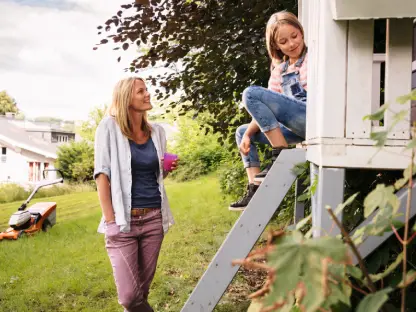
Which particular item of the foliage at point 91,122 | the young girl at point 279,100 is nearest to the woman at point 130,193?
the young girl at point 279,100

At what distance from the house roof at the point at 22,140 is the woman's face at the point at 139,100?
30.4ft

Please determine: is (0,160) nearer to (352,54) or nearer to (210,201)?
(210,201)

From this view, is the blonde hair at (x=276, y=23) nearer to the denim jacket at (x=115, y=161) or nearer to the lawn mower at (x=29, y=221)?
the denim jacket at (x=115, y=161)

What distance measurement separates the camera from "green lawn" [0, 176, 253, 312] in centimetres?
397

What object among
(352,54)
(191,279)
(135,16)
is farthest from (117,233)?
(191,279)

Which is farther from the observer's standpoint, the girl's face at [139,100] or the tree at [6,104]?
the tree at [6,104]

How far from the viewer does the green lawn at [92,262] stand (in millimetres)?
3975

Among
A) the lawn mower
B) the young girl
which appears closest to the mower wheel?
the lawn mower

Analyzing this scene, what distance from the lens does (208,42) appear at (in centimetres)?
339

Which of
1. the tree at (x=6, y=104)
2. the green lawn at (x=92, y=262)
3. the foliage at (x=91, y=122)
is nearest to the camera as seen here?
the green lawn at (x=92, y=262)

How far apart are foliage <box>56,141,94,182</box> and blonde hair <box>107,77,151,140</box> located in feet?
28.0

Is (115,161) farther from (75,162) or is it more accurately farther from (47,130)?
(47,130)

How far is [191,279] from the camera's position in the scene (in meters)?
4.36

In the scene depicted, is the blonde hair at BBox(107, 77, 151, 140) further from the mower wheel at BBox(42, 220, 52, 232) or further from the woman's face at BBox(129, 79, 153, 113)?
the mower wheel at BBox(42, 220, 52, 232)
